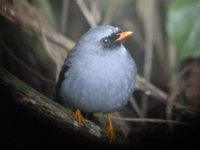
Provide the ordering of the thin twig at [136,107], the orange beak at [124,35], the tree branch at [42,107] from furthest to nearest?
the thin twig at [136,107]
the orange beak at [124,35]
the tree branch at [42,107]

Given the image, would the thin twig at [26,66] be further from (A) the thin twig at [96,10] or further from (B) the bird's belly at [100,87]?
(A) the thin twig at [96,10]

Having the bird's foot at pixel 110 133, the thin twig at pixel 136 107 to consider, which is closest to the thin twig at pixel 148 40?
the thin twig at pixel 136 107

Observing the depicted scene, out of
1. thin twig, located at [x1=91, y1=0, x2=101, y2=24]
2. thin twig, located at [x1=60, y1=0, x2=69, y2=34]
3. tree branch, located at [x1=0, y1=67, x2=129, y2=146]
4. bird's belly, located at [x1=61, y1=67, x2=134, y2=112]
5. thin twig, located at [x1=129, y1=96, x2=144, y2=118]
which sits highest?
thin twig, located at [x1=91, y1=0, x2=101, y2=24]

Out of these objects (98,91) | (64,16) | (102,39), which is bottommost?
(98,91)

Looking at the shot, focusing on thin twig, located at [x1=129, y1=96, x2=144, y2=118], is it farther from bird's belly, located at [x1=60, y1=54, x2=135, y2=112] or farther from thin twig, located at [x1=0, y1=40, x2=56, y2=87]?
thin twig, located at [x1=0, y1=40, x2=56, y2=87]

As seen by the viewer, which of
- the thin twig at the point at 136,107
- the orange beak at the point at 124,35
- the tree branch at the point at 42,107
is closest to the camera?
the tree branch at the point at 42,107

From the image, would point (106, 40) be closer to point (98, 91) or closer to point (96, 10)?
point (98, 91)

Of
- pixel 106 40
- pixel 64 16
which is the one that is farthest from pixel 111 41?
pixel 64 16

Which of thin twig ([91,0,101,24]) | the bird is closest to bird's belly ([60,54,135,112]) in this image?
the bird
